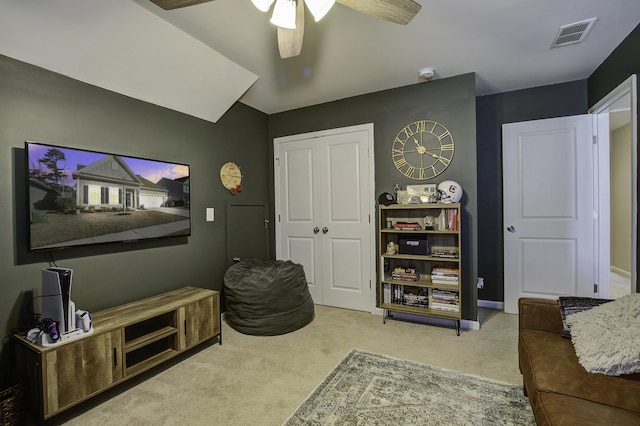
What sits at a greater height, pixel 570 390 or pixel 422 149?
pixel 422 149

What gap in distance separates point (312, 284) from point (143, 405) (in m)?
2.26

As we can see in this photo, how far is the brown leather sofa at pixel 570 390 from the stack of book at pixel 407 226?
1.48 metres

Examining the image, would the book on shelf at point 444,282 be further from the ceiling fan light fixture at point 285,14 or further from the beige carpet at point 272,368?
the ceiling fan light fixture at point 285,14

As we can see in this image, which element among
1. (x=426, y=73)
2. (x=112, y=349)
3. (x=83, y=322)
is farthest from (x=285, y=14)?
(x=112, y=349)

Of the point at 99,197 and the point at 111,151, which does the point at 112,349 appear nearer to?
the point at 99,197

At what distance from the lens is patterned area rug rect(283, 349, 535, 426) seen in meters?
1.69

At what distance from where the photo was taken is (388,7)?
1.48 metres

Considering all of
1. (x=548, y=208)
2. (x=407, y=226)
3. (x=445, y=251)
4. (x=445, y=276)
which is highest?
(x=548, y=208)

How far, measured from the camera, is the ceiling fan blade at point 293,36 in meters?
1.60

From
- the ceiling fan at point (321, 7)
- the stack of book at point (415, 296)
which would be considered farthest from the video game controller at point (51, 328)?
the stack of book at point (415, 296)

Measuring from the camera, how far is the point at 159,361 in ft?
7.19

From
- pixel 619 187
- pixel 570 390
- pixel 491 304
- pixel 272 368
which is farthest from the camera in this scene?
pixel 619 187

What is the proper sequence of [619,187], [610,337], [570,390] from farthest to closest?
[619,187]
[610,337]
[570,390]

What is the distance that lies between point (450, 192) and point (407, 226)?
20.5 inches
